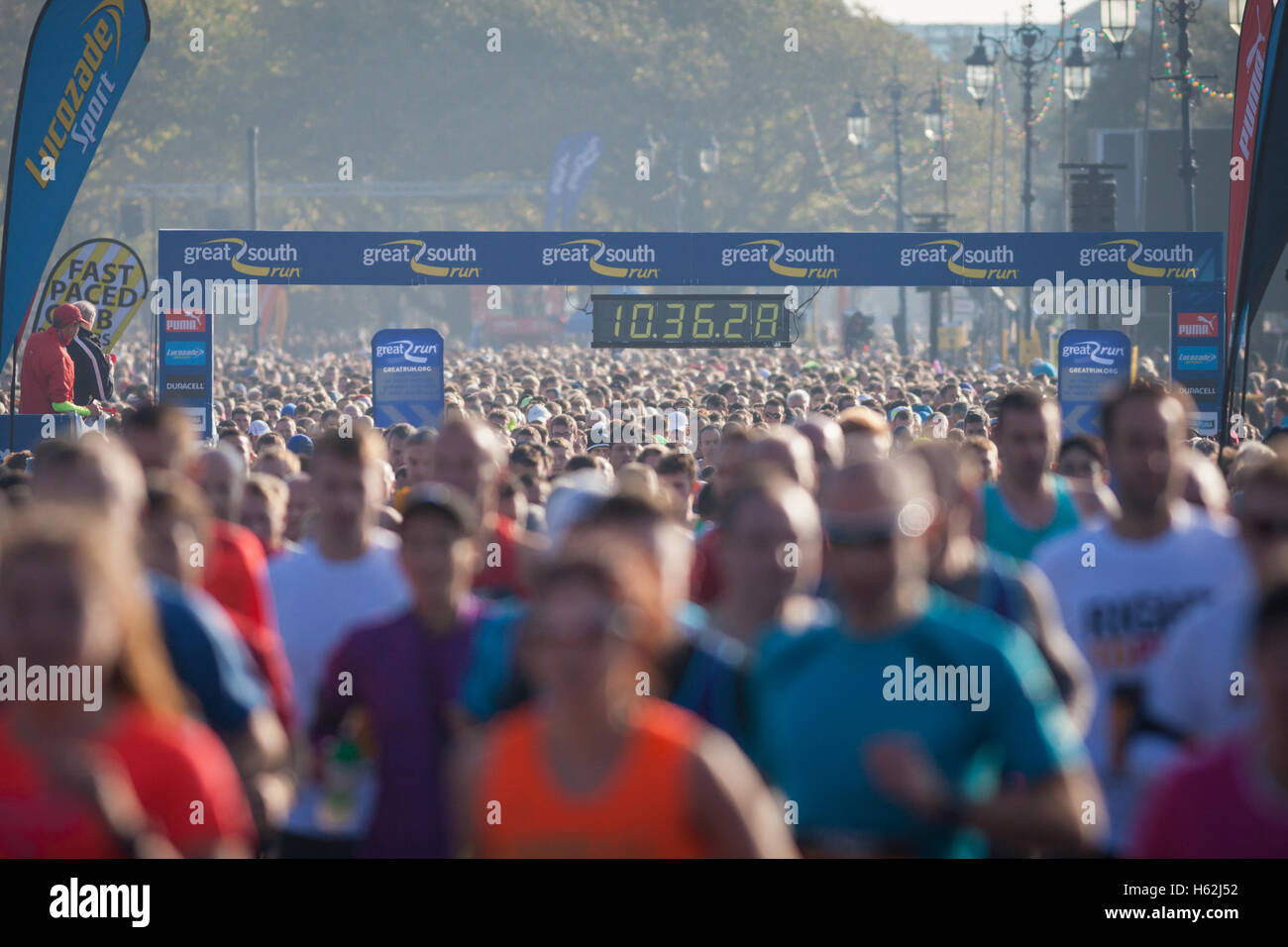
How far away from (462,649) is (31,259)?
28.5 feet

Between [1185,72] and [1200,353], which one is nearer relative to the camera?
[1200,353]

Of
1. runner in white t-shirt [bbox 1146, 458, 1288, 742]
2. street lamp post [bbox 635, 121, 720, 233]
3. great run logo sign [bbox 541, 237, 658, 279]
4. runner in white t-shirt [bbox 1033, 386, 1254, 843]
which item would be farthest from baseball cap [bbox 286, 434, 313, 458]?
street lamp post [bbox 635, 121, 720, 233]

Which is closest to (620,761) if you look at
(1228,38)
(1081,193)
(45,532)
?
(45,532)

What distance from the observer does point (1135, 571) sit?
5.58 metres

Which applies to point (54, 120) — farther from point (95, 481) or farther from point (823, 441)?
point (95, 481)

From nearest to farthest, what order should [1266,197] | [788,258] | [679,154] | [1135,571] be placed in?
[1135,571], [1266,197], [788,258], [679,154]

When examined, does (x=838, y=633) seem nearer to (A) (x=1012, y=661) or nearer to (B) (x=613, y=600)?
(A) (x=1012, y=661)

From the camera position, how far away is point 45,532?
3.36 m

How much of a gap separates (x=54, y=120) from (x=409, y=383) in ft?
18.0

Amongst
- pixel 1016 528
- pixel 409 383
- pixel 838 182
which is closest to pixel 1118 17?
pixel 409 383

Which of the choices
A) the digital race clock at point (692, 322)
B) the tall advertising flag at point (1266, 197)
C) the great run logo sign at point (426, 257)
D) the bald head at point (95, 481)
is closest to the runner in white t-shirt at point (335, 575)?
the bald head at point (95, 481)

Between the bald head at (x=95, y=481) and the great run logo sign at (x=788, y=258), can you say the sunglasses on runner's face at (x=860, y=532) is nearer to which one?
the bald head at (x=95, y=481)

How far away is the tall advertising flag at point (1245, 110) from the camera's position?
1152cm

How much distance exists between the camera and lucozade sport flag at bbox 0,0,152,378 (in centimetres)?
1261
